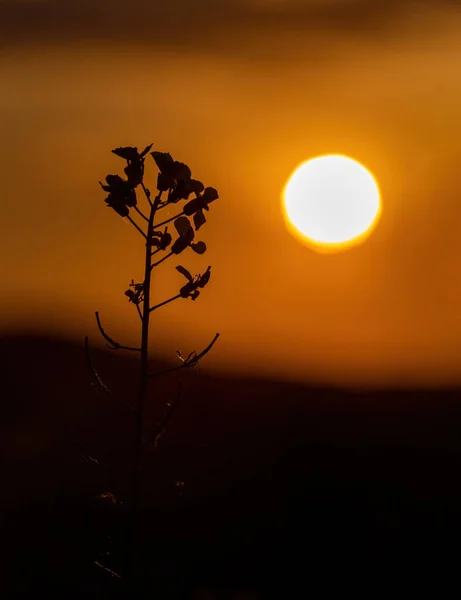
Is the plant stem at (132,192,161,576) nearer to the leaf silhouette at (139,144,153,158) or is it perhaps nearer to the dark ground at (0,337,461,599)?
the leaf silhouette at (139,144,153,158)

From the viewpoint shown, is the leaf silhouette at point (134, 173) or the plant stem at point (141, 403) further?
the leaf silhouette at point (134, 173)

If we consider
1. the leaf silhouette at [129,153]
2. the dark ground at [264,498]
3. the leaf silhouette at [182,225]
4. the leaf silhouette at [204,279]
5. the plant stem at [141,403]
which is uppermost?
the leaf silhouette at [129,153]

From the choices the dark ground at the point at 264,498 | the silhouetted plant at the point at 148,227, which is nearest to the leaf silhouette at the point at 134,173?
the silhouetted plant at the point at 148,227

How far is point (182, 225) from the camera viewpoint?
499 cm

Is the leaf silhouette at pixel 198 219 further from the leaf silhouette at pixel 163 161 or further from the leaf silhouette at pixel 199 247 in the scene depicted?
the leaf silhouette at pixel 163 161

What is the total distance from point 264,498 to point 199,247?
17520 millimetres

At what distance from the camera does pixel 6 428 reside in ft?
87.9

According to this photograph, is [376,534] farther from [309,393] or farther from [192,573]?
[309,393]

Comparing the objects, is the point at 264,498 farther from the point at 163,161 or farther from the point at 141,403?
the point at 163,161

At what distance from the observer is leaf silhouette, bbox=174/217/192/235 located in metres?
4.98

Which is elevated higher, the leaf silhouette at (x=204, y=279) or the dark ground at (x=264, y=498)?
the leaf silhouette at (x=204, y=279)

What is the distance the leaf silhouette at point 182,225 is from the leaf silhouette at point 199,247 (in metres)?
0.19

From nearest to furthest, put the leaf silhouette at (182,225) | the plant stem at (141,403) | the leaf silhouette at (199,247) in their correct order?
the plant stem at (141,403) < the leaf silhouette at (182,225) < the leaf silhouette at (199,247)

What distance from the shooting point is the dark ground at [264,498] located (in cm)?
1797
